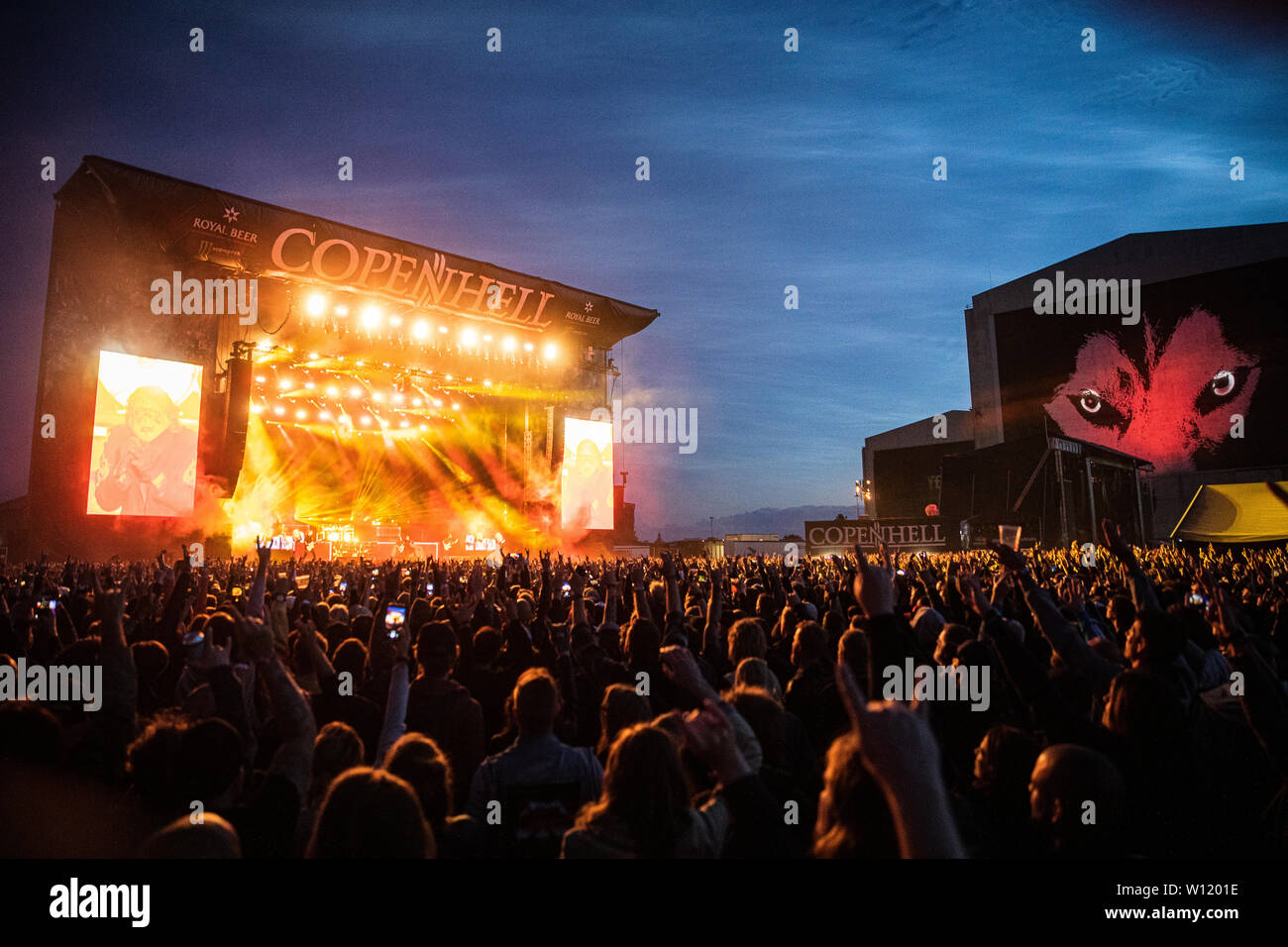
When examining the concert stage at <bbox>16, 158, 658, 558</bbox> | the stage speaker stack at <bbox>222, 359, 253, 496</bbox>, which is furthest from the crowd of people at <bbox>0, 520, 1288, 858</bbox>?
the concert stage at <bbox>16, 158, 658, 558</bbox>

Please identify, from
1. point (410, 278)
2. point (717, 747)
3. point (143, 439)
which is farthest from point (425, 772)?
point (410, 278)

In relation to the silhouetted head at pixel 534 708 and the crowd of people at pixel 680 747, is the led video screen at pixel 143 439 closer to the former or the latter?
the crowd of people at pixel 680 747

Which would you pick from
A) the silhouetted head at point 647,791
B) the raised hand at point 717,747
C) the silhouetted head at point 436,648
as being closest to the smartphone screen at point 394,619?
the silhouetted head at point 436,648

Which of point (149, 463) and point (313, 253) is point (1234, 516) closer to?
point (313, 253)

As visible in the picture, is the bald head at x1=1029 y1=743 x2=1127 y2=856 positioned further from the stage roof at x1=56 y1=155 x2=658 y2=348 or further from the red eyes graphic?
the red eyes graphic

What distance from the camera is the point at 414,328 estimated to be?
86.5ft

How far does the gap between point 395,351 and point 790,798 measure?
994 inches

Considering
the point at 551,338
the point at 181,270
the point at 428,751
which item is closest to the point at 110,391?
the point at 181,270

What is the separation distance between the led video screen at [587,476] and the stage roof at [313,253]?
14.0 feet

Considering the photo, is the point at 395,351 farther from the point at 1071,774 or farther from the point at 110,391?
the point at 1071,774

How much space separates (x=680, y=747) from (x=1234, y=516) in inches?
732

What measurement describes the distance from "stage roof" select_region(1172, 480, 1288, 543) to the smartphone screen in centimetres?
1734

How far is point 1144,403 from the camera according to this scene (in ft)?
101

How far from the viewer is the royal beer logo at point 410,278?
2333 cm
